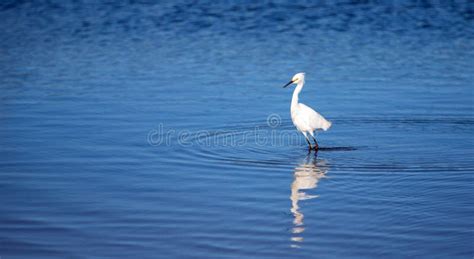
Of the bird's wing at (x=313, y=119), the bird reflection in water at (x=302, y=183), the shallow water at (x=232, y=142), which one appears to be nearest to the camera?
the shallow water at (x=232, y=142)

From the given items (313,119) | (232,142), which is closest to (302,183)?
(232,142)

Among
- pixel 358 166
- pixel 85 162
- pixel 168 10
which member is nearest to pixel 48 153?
pixel 85 162

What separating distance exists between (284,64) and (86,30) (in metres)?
7.67

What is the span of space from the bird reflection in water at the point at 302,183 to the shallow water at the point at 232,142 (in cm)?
3

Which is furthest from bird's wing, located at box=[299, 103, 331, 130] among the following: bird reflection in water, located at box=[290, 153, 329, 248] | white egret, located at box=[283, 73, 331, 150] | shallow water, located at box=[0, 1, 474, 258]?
bird reflection in water, located at box=[290, 153, 329, 248]

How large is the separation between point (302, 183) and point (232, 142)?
7.85 ft

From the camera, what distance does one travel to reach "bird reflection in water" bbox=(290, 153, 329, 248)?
782 centimetres

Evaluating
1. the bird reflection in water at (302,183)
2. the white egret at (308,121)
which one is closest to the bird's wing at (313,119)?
the white egret at (308,121)

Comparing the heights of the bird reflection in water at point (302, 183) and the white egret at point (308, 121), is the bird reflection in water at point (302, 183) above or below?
below

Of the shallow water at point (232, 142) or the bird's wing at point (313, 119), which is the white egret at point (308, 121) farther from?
the shallow water at point (232, 142)

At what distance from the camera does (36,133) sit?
1205 cm

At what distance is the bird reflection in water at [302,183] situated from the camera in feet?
25.7

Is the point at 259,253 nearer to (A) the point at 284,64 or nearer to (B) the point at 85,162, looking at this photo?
(B) the point at 85,162

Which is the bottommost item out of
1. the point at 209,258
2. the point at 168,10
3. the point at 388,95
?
the point at 209,258
